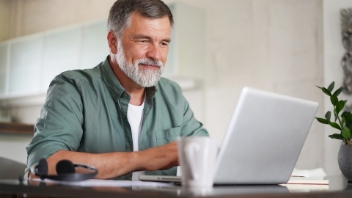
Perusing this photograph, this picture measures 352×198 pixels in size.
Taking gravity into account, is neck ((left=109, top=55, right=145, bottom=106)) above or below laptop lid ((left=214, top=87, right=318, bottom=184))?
above

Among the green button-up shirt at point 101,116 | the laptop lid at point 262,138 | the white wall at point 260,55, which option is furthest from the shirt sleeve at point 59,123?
the white wall at point 260,55

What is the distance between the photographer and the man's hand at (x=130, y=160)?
1.31m

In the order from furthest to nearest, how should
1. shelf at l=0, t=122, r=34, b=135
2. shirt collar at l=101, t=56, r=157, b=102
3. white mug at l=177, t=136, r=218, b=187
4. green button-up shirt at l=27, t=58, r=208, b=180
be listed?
shelf at l=0, t=122, r=34, b=135 → shirt collar at l=101, t=56, r=157, b=102 → green button-up shirt at l=27, t=58, r=208, b=180 → white mug at l=177, t=136, r=218, b=187

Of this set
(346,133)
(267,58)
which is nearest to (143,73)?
(346,133)

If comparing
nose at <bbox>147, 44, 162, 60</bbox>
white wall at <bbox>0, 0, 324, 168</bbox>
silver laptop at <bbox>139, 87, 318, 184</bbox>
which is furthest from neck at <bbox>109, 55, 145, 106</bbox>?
white wall at <bbox>0, 0, 324, 168</bbox>

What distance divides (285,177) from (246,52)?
2621 millimetres

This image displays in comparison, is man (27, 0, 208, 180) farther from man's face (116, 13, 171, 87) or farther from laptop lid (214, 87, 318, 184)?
laptop lid (214, 87, 318, 184)

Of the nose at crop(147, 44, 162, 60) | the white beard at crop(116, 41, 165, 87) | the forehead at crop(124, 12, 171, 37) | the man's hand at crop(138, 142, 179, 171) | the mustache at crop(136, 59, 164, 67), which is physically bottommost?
the man's hand at crop(138, 142, 179, 171)

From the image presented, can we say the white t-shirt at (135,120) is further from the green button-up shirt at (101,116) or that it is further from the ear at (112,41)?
the ear at (112,41)

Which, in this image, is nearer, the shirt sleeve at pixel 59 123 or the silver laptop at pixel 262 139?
the silver laptop at pixel 262 139

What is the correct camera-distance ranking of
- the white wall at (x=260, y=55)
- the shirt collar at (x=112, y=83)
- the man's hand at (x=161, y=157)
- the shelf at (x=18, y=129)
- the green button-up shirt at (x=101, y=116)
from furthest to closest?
the white wall at (x=260, y=55) < the shelf at (x=18, y=129) < the shirt collar at (x=112, y=83) < the green button-up shirt at (x=101, y=116) < the man's hand at (x=161, y=157)

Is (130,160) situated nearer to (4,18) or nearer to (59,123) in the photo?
(59,123)

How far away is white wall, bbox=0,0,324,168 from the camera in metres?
3.31

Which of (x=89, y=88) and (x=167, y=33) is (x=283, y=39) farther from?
(x=89, y=88)
